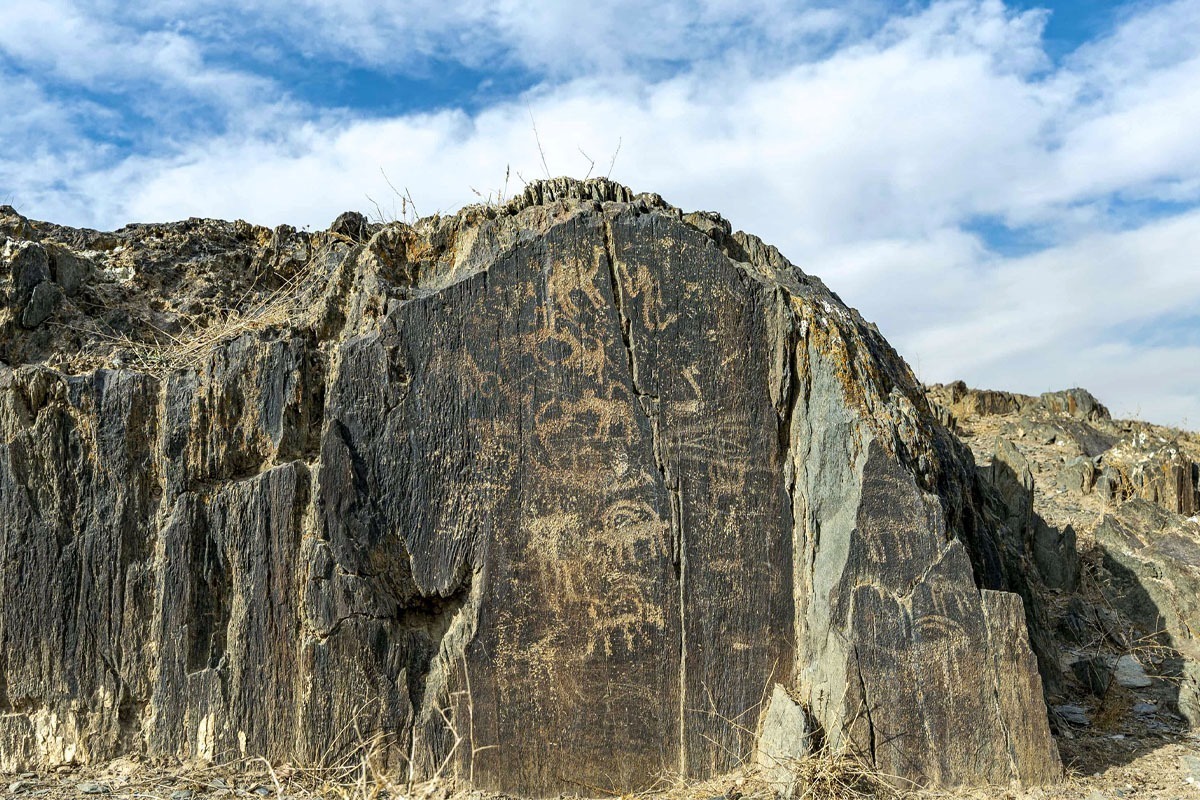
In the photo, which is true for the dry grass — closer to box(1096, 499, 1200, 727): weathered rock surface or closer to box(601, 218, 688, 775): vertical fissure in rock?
box(601, 218, 688, 775): vertical fissure in rock

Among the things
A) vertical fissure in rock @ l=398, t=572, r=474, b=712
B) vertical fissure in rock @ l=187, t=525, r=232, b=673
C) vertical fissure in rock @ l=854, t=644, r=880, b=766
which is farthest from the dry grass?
vertical fissure in rock @ l=854, t=644, r=880, b=766

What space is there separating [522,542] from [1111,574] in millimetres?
5322

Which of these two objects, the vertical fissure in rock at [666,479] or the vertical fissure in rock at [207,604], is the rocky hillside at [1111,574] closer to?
the vertical fissure in rock at [666,479]

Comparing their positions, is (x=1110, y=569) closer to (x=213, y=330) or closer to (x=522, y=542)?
(x=522, y=542)

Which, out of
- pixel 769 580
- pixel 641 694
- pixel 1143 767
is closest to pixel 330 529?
pixel 641 694

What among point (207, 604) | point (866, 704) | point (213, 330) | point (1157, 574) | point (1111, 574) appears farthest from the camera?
point (1111, 574)

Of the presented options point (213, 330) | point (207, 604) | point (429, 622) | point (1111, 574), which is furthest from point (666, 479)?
point (1111, 574)

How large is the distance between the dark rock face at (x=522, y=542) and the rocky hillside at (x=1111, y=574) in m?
1.48

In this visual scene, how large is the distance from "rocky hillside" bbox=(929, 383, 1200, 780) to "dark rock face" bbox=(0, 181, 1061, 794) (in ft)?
4.87

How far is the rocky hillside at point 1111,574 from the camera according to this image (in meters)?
5.59

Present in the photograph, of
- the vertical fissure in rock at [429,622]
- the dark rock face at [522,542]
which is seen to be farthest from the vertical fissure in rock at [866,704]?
the vertical fissure in rock at [429,622]

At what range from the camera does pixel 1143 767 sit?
16.1 ft

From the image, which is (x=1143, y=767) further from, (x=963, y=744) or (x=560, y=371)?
(x=560, y=371)

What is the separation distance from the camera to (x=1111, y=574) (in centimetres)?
739
